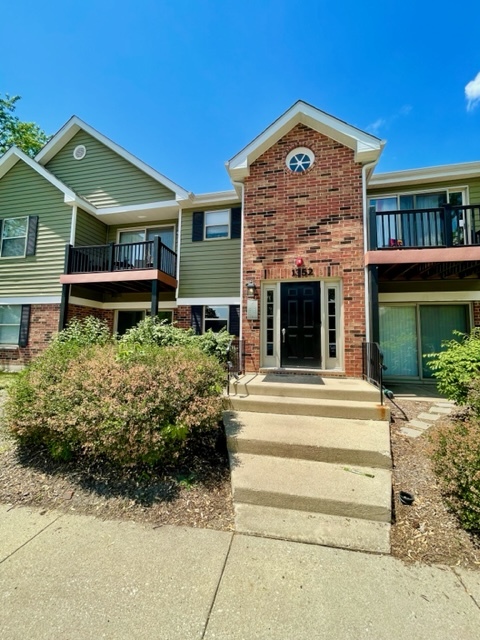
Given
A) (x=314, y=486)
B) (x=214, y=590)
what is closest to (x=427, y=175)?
(x=314, y=486)

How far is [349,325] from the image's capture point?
709 centimetres

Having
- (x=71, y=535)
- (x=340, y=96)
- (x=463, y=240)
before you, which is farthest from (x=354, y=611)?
(x=340, y=96)

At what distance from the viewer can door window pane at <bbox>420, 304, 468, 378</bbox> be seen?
863cm

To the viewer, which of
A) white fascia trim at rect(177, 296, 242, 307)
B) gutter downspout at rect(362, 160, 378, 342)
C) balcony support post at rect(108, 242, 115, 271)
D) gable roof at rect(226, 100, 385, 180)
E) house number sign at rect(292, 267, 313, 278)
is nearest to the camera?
gutter downspout at rect(362, 160, 378, 342)

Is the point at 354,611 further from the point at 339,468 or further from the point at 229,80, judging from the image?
the point at 229,80

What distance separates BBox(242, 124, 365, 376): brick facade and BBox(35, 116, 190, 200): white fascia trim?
371 cm

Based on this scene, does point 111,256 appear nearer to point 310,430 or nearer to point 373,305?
point 373,305

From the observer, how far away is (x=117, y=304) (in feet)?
37.0

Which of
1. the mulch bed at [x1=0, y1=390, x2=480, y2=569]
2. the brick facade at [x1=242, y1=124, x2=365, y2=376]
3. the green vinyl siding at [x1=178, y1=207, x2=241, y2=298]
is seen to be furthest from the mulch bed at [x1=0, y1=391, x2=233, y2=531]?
the green vinyl siding at [x1=178, y1=207, x2=241, y2=298]

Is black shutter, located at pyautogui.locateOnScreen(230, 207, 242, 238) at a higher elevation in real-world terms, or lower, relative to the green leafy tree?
lower

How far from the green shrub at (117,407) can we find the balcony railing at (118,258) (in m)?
5.84

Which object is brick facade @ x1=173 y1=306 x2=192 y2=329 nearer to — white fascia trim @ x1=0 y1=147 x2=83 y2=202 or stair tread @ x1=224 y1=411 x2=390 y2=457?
stair tread @ x1=224 y1=411 x2=390 y2=457

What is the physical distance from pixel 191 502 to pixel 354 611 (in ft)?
5.64

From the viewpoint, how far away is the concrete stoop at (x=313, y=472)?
2.72 m
